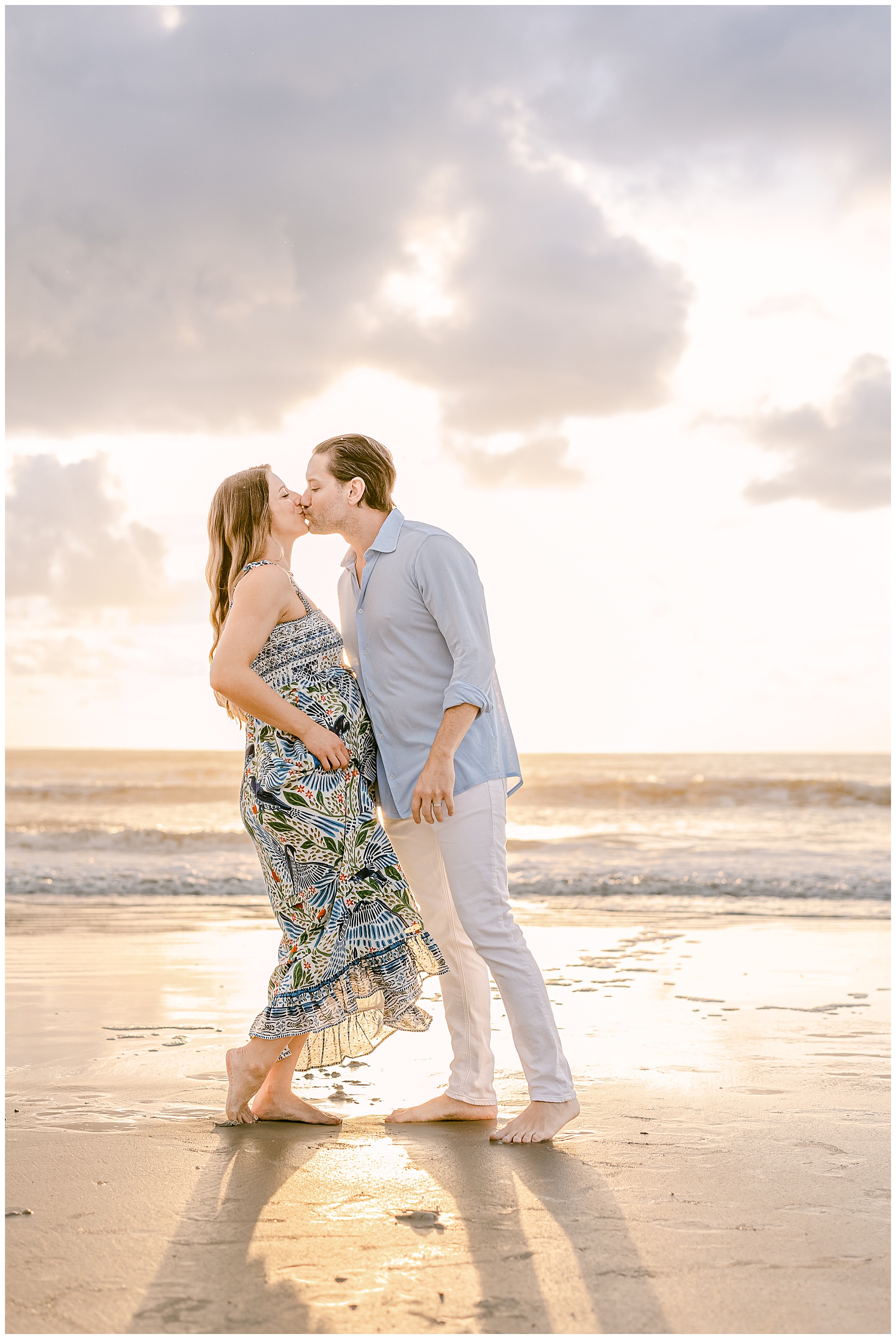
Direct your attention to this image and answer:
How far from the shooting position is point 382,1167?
8.89ft

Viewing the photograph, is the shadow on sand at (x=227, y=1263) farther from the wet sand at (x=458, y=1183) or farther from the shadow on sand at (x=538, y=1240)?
the shadow on sand at (x=538, y=1240)

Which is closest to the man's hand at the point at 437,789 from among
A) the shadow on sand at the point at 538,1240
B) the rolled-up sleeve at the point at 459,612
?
the rolled-up sleeve at the point at 459,612

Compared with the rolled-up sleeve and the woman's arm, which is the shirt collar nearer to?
the rolled-up sleeve

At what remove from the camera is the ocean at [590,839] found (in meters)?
9.61

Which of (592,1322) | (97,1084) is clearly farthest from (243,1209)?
(97,1084)

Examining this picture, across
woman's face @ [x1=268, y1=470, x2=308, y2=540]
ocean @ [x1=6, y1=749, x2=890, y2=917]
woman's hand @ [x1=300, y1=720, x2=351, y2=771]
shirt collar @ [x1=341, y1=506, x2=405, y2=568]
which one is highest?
woman's face @ [x1=268, y1=470, x2=308, y2=540]

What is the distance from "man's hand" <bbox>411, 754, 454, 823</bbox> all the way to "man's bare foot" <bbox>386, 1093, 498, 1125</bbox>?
881 mm

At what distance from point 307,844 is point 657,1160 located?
1283mm

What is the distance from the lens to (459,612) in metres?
3.05

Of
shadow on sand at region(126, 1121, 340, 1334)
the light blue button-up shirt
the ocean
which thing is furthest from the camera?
the ocean

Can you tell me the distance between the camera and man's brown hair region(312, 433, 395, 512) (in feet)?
10.6

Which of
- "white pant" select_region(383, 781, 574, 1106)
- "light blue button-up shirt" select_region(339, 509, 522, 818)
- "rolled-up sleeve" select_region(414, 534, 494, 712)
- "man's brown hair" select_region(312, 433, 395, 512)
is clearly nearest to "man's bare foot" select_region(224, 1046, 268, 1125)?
"white pant" select_region(383, 781, 574, 1106)

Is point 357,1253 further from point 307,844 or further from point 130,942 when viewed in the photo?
point 130,942

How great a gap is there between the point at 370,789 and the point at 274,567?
752 mm
